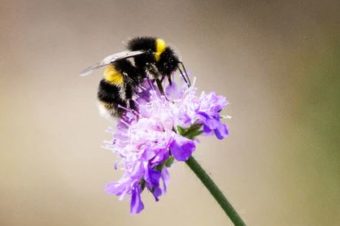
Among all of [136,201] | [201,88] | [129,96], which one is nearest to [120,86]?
[129,96]

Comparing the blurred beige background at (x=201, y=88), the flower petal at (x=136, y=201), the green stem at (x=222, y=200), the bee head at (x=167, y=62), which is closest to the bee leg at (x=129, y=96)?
the bee head at (x=167, y=62)

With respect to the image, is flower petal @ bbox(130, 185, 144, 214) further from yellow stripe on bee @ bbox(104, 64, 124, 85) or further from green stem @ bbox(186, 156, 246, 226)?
yellow stripe on bee @ bbox(104, 64, 124, 85)

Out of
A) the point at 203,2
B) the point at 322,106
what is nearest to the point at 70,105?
the point at 203,2

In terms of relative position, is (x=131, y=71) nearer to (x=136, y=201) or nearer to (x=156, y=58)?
(x=156, y=58)

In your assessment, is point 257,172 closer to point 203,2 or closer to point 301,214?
point 301,214

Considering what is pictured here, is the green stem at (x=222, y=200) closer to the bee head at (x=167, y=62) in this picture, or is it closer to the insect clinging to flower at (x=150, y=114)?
the insect clinging to flower at (x=150, y=114)

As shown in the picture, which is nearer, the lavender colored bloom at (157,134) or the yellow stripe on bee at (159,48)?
the lavender colored bloom at (157,134)
